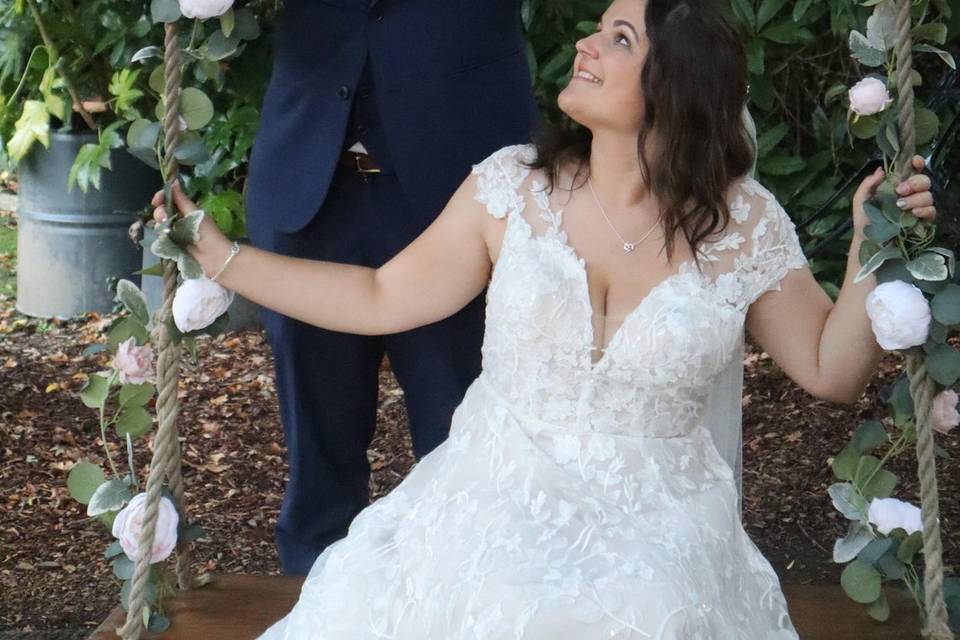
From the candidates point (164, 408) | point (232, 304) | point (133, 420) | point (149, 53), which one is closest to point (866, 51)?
point (149, 53)

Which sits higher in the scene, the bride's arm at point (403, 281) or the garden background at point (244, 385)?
the bride's arm at point (403, 281)

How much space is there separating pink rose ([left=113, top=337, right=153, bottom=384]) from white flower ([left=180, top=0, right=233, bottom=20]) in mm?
570

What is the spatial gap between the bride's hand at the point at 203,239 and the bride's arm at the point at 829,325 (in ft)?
2.96

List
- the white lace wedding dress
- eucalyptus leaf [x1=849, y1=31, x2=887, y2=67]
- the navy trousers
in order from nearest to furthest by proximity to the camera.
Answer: the white lace wedding dress < eucalyptus leaf [x1=849, y1=31, x2=887, y2=67] < the navy trousers

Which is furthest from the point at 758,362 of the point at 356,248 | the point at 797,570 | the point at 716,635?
the point at 716,635

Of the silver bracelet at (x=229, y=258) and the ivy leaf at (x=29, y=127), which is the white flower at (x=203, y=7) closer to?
the silver bracelet at (x=229, y=258)

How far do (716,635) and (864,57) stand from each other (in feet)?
3.05

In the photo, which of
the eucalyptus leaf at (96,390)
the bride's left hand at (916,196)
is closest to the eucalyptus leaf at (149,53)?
the eucalyptus leaf at (96,390)

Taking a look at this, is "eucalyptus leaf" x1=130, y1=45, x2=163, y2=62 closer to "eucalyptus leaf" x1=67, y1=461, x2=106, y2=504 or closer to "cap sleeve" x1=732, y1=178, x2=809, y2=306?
"eucalyptus leaf" x1=67, y1=461, x2=106, y2=504

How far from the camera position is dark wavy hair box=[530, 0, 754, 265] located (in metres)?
2.19

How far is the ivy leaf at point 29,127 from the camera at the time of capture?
573cm

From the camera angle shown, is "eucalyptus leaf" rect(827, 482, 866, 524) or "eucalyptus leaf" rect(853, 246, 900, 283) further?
"eucalyptus leaf" rect(827, 482, 866, 524)

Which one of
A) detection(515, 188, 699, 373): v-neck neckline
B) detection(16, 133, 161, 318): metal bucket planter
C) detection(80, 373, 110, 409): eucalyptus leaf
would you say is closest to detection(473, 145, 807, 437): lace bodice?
detection(515, 188, 699, 373): v-neck neckline

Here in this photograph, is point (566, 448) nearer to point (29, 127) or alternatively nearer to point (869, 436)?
point (869, 436)
